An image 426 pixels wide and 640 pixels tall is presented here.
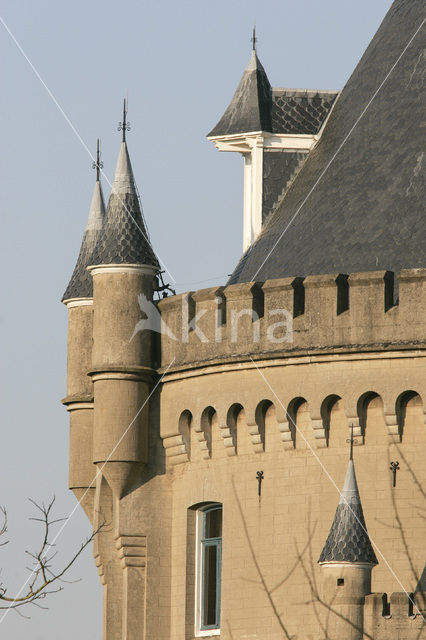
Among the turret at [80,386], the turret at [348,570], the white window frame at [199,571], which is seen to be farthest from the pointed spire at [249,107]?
the turret at [348,570]

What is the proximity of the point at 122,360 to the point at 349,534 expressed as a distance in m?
5.99

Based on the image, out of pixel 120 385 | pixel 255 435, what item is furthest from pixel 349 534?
pixel 120 385

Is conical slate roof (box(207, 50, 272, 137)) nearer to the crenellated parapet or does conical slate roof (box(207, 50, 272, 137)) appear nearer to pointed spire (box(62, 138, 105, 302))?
pointed spire (box(62, 138, 105, 302))

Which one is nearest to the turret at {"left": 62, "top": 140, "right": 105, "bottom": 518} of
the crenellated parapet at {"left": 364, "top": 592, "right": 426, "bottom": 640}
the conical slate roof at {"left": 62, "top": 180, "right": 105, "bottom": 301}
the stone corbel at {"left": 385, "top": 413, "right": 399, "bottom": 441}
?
the conical slate roof at {"left": 62, "top": 180, "right": 105, "bottom": 301}

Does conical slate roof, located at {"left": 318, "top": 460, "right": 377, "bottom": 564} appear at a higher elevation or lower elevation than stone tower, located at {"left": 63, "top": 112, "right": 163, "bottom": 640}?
lower

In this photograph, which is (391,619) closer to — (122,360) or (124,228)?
(122,360)

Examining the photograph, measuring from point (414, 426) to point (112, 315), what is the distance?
5652mm

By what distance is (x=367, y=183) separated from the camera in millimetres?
34094

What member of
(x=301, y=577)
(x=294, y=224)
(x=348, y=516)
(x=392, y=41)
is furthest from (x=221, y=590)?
(x=392, y=41)

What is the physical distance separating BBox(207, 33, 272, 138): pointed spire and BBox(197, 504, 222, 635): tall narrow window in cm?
719

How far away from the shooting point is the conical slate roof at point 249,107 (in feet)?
120

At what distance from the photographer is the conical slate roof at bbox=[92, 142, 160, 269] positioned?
33.9 meters

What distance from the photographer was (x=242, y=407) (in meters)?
32.5

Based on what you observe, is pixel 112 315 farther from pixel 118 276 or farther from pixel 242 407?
pixel 242 407
